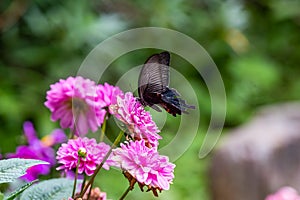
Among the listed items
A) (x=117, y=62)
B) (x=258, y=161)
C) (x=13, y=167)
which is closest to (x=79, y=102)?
(x=13, y=167)

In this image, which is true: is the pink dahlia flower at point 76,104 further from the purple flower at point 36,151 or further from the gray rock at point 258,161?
the gray rock at point 258,161

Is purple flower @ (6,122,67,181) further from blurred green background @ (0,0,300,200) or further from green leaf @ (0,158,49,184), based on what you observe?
blurred green background @ (0,0,300,200)

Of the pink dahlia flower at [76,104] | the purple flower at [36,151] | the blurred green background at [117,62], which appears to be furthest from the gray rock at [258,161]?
the pink dahlia flower at [76,104]

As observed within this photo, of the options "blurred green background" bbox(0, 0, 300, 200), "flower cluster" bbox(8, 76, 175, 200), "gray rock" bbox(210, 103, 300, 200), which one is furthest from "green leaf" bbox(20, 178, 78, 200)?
"gray rock" bbox(210, 103, 300, 200)

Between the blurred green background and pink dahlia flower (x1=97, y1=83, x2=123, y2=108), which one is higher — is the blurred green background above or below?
above

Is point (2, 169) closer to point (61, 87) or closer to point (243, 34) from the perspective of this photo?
point (61, 87)
